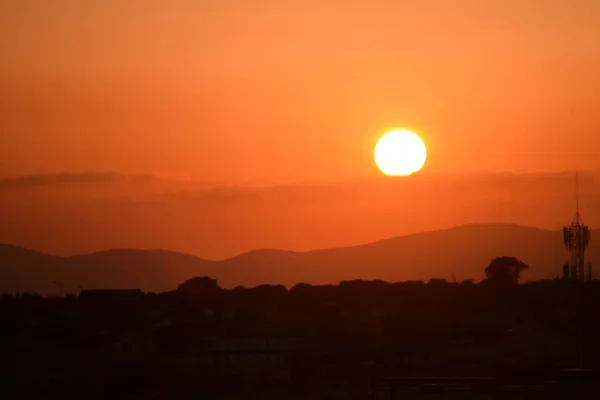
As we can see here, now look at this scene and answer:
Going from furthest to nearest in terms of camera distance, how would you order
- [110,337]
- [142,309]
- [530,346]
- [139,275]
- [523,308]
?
1. [139,275]
2. [142,309]
3. [523,308]
4. [110,337]
5. [530,346]

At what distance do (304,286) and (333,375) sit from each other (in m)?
36.3

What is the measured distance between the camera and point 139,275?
175 m

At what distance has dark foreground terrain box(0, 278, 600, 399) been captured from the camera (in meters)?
30.0

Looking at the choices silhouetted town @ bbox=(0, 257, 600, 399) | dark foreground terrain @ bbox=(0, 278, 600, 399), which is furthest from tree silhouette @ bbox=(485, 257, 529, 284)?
silhouetted town @ bbox=(0, 257, 600, 399)

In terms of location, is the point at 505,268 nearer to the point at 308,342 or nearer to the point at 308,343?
the point at 308,342

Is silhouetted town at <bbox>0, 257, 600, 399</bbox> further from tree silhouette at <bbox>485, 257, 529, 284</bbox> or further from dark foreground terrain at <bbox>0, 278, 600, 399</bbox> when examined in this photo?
tree silhouette at <bbox>485, 257, 529, 284</bbox>

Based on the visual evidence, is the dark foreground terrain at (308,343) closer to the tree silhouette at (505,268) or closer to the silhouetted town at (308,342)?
the silhouetted town at (308,342)

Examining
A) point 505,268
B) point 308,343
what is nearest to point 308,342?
point 308,343

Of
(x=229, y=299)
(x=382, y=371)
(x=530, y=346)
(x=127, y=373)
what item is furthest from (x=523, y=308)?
(x=127, y=373)

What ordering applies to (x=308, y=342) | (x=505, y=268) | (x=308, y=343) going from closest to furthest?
(x=308, y=343)
(x=308, y=342)
(x=505, y=268)

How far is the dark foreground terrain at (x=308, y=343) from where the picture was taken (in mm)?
30031

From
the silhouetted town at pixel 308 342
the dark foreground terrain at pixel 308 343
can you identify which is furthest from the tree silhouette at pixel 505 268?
the silhouetted town at pixel 308 342

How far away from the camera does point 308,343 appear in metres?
39.5

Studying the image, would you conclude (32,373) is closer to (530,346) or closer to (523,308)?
(530,346)
